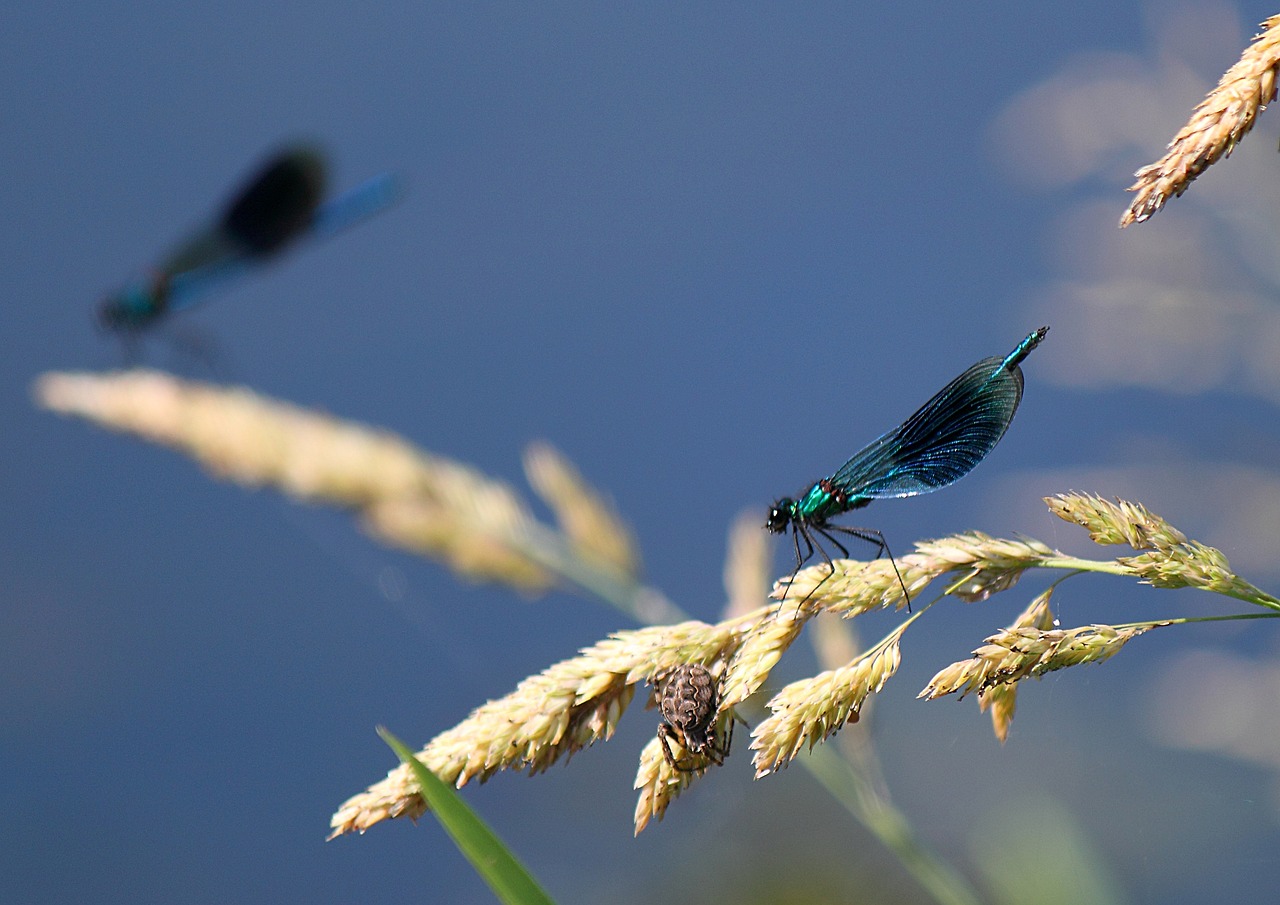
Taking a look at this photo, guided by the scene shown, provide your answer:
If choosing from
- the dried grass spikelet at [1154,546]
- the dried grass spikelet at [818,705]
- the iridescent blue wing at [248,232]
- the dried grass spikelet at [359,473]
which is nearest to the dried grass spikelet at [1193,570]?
the dried grass spikelet at [1154,546]

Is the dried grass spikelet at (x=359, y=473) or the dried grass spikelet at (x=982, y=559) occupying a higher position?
the dried grass spikelet at (x=359, y=473)

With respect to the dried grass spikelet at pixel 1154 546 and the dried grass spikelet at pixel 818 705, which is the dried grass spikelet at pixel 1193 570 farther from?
the dried grass spikelet at pixel 818 705

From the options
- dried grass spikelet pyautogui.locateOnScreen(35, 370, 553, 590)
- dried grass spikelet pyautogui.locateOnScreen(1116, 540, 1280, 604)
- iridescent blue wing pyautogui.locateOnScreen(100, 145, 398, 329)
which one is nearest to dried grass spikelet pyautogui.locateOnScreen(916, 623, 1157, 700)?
dried grass spikelet pyautogui.locateOnScreen(1116, 540, 1280, 604)

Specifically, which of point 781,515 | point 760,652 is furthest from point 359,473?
point 760,652

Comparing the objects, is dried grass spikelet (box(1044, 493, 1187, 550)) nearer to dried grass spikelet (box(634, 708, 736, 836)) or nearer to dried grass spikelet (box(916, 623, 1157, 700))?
dried grass spikelet (box(916, 623, 1157, 700))

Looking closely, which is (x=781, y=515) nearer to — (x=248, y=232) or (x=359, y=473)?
(x=359, y=473)

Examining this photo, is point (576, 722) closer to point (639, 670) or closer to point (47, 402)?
point (639, 670)
